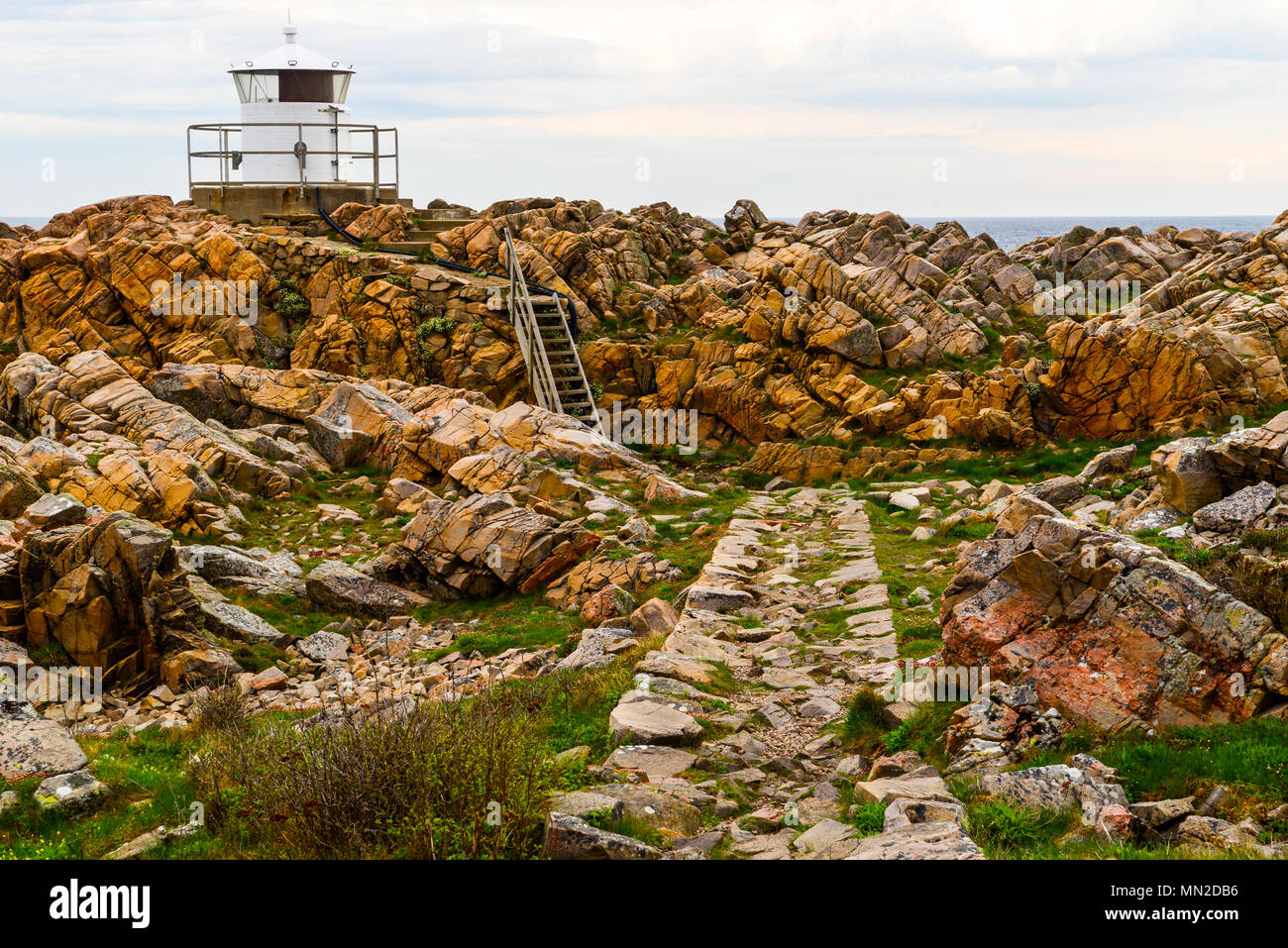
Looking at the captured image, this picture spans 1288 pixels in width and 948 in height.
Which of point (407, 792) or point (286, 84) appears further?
point (286, 84)

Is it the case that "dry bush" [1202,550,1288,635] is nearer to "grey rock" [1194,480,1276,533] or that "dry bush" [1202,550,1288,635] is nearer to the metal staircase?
"grey rock" [1194,480,1276,533]

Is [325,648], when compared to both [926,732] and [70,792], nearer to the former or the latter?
[70,792]

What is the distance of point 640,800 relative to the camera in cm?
820

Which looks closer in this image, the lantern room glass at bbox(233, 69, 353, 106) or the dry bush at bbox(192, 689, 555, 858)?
the dry bush at bbox(192, 689, 555, 858)

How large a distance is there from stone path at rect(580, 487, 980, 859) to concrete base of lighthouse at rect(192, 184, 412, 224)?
992 inches

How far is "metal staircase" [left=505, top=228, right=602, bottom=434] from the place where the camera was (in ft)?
94.7

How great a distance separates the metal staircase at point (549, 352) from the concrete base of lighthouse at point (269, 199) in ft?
27.2

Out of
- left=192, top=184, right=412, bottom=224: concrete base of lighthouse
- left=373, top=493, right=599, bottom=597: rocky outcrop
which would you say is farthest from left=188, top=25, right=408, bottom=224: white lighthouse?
left=373, top=493, right=599, bottom=597: rocky outcrop

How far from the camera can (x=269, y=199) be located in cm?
3700

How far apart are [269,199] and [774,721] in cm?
3242

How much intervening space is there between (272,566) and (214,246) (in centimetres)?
1831

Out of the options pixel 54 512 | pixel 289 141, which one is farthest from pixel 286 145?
pixel 54 512

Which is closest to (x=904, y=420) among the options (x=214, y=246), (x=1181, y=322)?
(x=1181, y=322)

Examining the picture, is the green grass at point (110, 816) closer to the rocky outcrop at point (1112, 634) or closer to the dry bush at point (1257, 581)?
the rocky outcrop at point (1112, 634)
